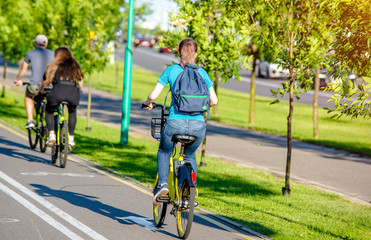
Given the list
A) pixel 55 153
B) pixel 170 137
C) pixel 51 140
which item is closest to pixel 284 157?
pixel 55 153

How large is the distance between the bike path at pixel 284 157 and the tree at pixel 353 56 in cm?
353

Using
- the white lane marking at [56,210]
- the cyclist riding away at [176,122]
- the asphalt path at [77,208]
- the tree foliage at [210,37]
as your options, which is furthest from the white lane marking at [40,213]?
the tree foliage at [210,37]

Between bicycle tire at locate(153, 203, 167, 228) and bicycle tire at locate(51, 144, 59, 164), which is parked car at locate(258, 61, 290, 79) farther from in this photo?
bicycle tire at locate(153, 203, 167, 228)

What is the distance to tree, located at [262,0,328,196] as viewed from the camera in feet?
28.8

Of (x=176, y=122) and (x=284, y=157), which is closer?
(x=176, y=122)

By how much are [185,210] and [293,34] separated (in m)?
4.25

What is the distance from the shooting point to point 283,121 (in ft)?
75.4

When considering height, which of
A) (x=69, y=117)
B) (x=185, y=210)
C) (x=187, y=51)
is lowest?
(x=185, y=210)

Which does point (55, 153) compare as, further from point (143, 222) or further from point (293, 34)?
point (293, 34)

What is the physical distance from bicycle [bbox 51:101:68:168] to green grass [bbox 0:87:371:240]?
3.30 ft

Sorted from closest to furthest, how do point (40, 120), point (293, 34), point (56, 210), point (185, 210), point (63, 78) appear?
point (185, 210)
point (56, 210)
point (293, 34)
point (63, 78)
point (40, 120)

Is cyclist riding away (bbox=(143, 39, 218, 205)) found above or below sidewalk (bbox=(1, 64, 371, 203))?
above

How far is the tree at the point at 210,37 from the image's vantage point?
35.2 feet

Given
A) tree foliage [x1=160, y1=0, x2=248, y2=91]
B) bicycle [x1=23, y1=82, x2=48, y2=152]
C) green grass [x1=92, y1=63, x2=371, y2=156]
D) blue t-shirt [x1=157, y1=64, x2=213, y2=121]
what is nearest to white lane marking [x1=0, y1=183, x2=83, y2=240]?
blue t-shirt [x1=157, y1=64, x2=213, y2=121]
